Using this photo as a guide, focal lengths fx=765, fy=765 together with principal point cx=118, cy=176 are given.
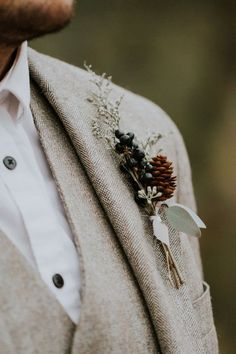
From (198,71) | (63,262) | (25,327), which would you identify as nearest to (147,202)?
(63,262)

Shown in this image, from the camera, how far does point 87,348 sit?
1.22 metres

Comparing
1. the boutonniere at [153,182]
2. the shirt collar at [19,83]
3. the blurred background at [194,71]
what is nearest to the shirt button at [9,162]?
the shirt collar at [19,83]

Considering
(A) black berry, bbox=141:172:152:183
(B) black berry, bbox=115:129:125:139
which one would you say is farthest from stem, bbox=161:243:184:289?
(B) black berry, bbox=115:129:125:139

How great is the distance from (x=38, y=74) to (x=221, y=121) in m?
2.81

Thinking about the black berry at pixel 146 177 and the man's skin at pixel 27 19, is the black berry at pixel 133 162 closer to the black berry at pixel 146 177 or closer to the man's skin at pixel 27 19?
the black berry at pixel 146 177

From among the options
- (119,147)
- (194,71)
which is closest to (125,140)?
(119,147)

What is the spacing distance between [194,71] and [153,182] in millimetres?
2818

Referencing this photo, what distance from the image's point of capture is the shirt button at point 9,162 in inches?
51.4

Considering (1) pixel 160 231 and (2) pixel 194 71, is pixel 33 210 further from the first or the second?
(2) pixel 194 71

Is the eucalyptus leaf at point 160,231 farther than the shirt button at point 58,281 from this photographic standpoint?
Yes

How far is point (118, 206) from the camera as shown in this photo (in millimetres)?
1392

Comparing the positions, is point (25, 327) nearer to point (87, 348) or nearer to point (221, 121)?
point (87, 348)

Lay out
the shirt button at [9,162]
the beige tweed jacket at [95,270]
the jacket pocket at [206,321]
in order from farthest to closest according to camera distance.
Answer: the jacket pocket at [206,321] < the shirt button at [9,162] < the beige tweed jacket at [95,270]

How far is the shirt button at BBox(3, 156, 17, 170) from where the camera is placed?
51.4 inches
